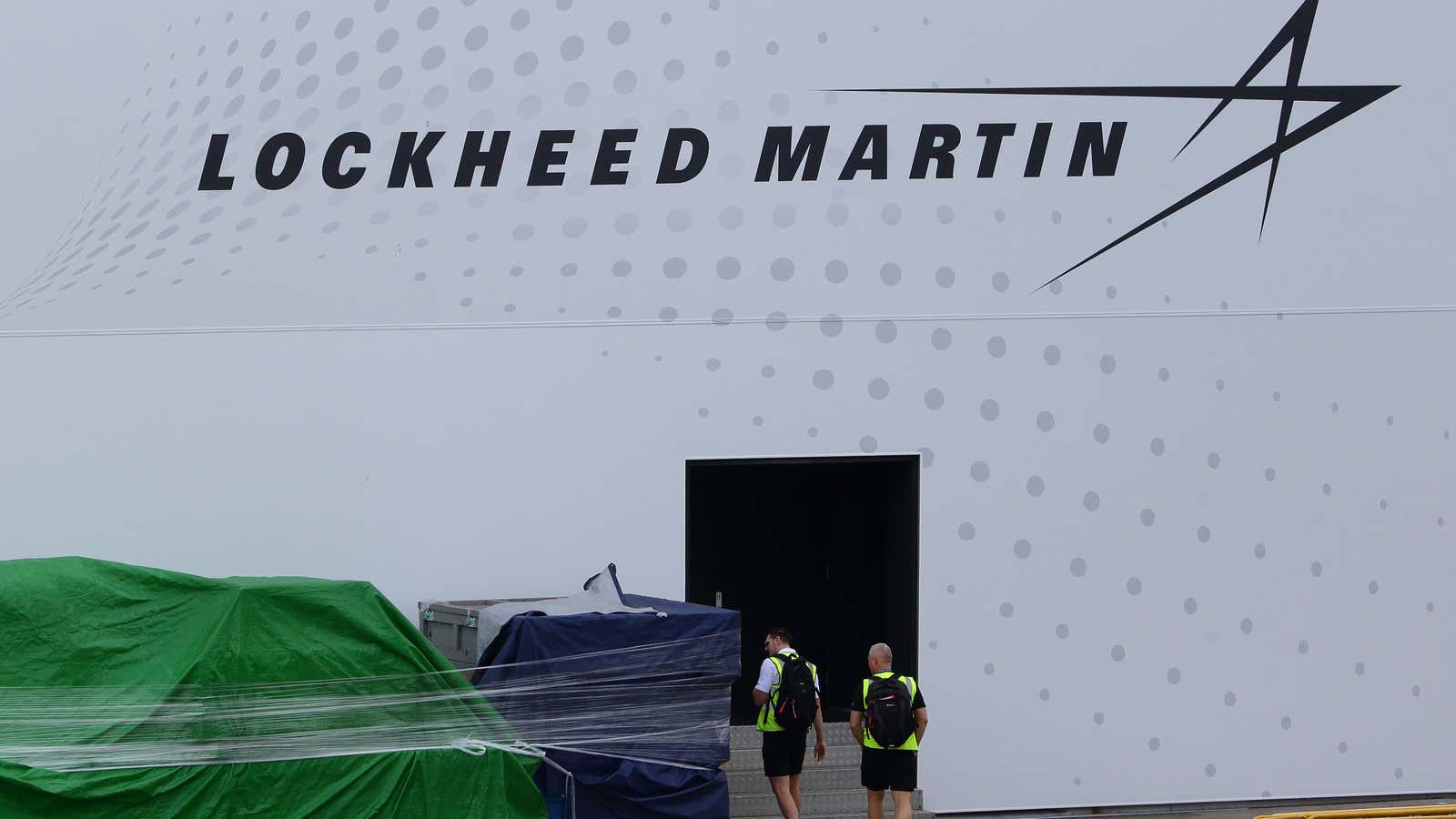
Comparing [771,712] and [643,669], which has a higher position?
[643,669]

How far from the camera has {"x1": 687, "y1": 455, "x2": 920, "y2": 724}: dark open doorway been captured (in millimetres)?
11523

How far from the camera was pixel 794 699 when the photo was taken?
8.87 m

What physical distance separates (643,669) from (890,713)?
1.50m

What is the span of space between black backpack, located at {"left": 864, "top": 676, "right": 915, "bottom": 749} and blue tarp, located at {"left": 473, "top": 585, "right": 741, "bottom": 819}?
0.85 meters

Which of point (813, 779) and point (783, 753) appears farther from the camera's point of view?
point (813, 779)

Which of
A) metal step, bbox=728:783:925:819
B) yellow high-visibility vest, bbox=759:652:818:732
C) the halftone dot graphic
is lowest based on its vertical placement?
metal step, bbox=728:783:925:819

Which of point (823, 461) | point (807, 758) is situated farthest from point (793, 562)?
point (807, 758)

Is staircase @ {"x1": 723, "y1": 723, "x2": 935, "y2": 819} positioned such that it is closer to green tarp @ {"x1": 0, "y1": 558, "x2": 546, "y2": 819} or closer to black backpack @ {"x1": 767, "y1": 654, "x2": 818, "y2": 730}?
black backpack @ {"x1": 767, "y1": 654, "x2": 818, "y2": 730}

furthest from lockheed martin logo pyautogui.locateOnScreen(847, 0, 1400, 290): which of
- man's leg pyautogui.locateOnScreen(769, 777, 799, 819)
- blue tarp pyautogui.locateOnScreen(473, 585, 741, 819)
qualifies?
man's leg pyautogui.locateOnScreen(769, 777, 799, 819)

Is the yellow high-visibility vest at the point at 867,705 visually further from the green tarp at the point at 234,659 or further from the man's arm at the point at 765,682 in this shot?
the green tarp at the point at 234,659

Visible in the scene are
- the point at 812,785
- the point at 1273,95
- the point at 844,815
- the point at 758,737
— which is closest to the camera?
the point at 844,815

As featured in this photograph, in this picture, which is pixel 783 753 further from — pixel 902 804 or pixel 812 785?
pixel 812 785

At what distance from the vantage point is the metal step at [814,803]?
9.61m

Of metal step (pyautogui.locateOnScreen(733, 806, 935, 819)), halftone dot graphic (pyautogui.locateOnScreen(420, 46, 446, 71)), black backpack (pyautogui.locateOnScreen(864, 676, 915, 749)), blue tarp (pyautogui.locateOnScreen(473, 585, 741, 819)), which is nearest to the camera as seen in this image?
blue tarp (pyautogui.locateOnScreen(473, 585, 741, 819))
